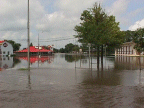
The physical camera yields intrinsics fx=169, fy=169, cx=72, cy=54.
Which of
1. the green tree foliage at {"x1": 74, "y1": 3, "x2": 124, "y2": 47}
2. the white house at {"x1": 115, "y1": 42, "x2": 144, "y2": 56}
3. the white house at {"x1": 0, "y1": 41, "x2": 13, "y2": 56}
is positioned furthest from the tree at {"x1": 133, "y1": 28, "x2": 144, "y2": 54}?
the white house at {"x1": 0, "y1": 41, "x2": 13, "y2": 56}

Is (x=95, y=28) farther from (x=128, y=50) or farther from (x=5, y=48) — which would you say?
(x=5, y=48)

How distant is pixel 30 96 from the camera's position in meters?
7.55

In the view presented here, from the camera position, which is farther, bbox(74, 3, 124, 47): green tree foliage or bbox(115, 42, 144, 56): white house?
bbox(115, 42, 144, 56): white house

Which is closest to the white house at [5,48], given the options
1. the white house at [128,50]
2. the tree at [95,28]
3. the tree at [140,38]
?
the white house at [128,50]

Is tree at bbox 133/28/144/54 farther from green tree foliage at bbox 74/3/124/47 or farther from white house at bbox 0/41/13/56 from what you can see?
white house at bbox 0/41/13/56

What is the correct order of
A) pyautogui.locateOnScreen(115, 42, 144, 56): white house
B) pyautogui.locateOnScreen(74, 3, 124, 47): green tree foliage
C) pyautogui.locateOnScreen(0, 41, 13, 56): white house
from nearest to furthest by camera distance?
pyautogui.locateOnScreen(74, 3, 124, 47): green tree foliage, pyautogui.locateOnScreen(115, 42, 144, 56): white house, pyautogui.locateOnScreen(0, 41, 13, 56): white house

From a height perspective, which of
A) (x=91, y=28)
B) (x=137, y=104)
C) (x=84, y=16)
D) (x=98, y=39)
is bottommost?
(x=137, y=104)

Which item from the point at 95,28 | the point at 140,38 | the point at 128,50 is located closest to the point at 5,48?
the point at 128,50

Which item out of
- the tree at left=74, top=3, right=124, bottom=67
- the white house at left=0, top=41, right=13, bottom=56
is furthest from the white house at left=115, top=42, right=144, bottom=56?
the tree at left=74, top=3, right=124, bottom=67

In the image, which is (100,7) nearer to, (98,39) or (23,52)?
(98,39)

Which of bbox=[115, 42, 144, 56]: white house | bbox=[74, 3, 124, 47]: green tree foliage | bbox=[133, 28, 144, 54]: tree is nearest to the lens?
bbox=[133, 28, 144, 54]: tree

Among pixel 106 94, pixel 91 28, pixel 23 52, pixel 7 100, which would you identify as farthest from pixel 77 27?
pixel 23 52

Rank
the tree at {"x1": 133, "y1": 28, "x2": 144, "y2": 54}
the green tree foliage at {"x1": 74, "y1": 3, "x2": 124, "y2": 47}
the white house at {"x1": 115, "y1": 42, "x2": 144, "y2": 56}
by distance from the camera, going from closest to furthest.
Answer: the tree at {"x1": 133, "y1": 28, "x2": 144, "y2": 54}
the green tree foliage at {"x1": 74, "y1": 3, "x2": 124, "y2": 47}
the white house at {"x1": 115, "y1": 42, "x2": 144, "y2": 56}

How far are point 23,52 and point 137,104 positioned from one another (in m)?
88.0
